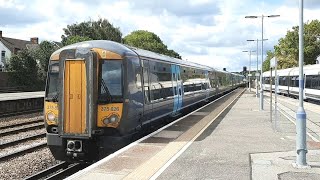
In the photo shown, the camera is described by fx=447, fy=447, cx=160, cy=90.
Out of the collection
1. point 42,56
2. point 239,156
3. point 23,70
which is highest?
point 42,56

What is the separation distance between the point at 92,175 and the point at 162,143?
12.5 ft

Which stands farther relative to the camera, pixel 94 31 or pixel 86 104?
pixel 94 31

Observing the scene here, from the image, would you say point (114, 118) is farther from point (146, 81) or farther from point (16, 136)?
point (16, 136)

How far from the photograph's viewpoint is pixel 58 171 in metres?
11.3

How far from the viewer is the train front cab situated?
10.6 m

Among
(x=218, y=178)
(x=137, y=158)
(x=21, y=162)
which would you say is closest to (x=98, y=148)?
(x=137, y=158)

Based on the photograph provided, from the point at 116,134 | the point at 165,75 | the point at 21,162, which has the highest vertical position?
the point at 165,75

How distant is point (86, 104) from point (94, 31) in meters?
72.9

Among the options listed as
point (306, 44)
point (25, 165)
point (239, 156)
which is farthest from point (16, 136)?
point (306, 44)

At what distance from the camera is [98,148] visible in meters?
10.9

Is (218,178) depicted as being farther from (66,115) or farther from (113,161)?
(66,115)

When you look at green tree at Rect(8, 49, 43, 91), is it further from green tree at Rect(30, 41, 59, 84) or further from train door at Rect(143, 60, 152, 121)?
train door at Rect(143, 60, 152, 121)

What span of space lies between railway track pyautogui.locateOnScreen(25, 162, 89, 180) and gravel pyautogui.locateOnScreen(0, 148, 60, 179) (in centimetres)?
47

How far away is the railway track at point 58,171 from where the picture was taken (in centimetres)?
1029
